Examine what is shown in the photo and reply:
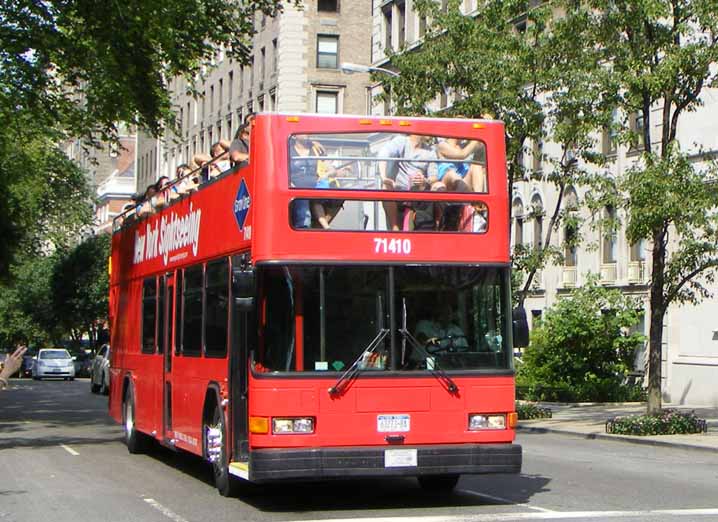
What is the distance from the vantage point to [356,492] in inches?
559

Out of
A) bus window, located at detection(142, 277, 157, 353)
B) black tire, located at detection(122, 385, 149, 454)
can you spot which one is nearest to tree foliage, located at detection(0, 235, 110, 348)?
black tire, located at detection(122, 385, 149, 454)

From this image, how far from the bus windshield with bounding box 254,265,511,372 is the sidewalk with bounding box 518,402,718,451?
9327 mm

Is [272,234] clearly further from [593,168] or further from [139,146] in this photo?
[139,146]

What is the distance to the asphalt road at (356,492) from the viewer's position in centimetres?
1216

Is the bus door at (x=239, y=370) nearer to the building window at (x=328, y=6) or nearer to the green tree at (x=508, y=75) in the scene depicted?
the green tree at (x=508, y=75)

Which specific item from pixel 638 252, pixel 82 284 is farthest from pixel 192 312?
pixel 82 284

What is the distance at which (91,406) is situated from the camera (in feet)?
116

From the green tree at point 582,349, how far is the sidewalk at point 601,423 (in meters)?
0.87

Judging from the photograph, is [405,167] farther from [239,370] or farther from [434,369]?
[239,370]

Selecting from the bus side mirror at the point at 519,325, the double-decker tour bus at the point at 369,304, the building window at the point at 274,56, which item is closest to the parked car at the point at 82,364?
the building window at the point at 274,56

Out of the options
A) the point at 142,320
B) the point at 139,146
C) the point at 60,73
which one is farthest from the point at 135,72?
the point at 139,146

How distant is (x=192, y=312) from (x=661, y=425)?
430 inches

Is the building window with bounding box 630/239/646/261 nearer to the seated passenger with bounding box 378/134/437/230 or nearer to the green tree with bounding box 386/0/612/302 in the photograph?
the green tree with bounding box 386/0/612/302

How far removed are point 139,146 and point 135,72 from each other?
252ft
